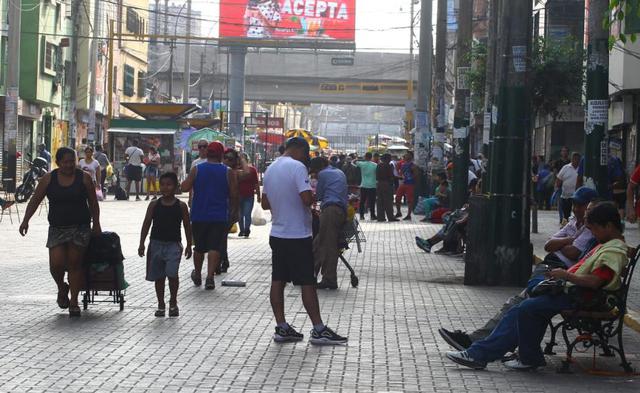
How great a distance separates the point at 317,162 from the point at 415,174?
21.5 metres

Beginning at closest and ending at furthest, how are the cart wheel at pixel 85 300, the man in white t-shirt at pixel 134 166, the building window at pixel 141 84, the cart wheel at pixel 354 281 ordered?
the cart wheel at pixel 85 300 < the cart wheel at pixel 354 281 < the man in white t-shirt at pixel 134 166 < the building window at pixel 141 84

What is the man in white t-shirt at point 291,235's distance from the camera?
11206 millimetres

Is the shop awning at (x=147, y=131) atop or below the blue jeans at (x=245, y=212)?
atop

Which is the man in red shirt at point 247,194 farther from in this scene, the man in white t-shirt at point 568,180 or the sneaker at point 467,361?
the sneaker at point 467,361

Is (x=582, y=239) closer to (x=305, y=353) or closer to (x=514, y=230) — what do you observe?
(x=305, y=353)

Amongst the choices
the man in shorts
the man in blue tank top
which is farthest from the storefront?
the man in blue tank top

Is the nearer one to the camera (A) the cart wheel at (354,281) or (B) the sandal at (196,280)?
(B) the sandal at (196,280)

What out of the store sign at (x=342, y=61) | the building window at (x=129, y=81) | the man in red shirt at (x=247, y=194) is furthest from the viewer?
the store sign at (x=342, y=61)

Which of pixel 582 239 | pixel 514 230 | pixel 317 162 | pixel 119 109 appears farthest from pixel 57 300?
pixel 119 109

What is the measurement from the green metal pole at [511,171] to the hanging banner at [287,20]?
59.7 meters

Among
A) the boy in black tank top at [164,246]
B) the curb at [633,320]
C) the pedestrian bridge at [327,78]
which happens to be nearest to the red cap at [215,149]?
the boy in black tank top at [164,246]

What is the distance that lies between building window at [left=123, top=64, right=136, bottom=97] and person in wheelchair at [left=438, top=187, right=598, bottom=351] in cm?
6263

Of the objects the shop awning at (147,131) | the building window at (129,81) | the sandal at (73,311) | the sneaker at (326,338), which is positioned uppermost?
the building window at (129,81)

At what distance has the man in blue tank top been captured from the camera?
1521cm
